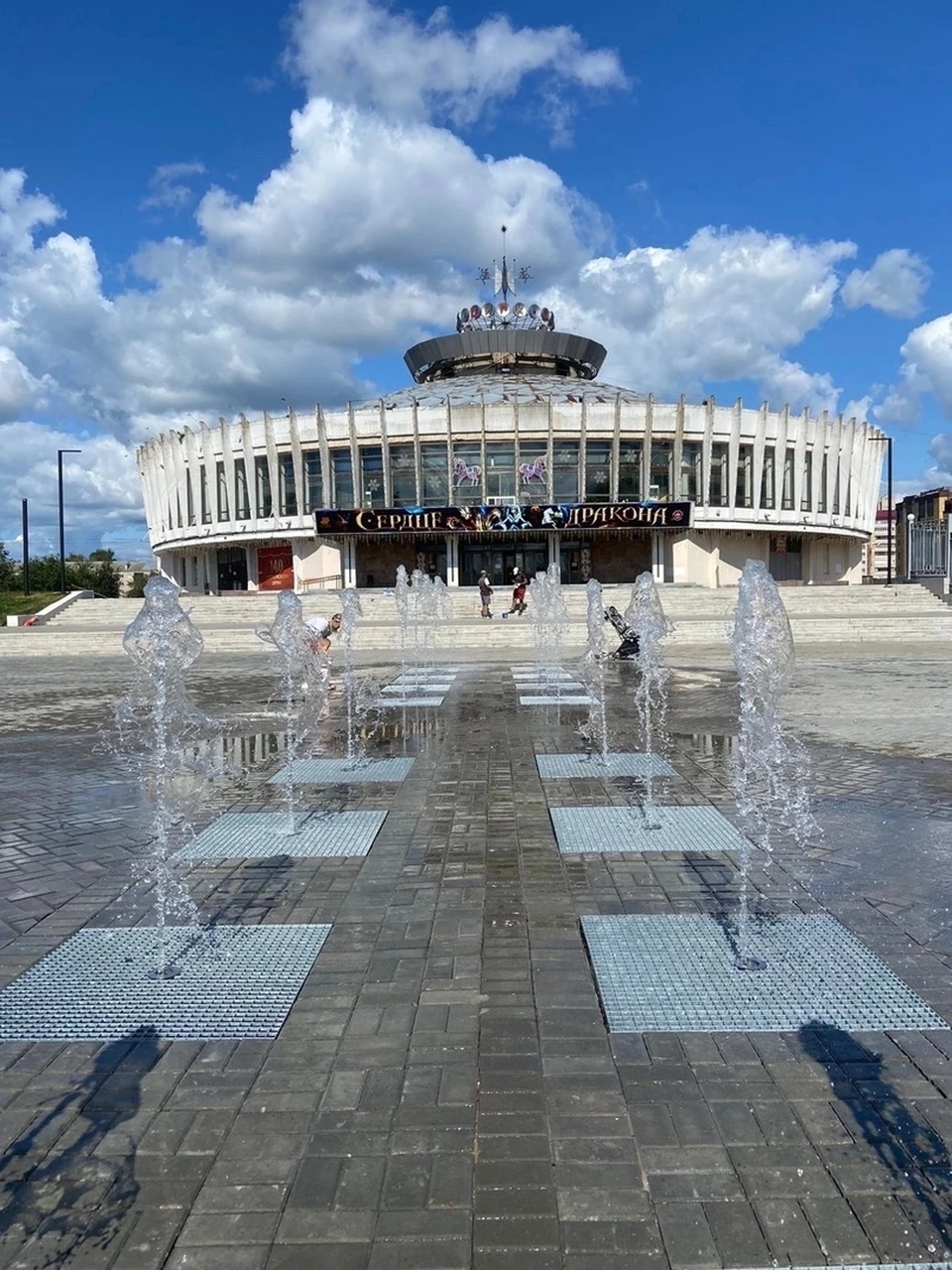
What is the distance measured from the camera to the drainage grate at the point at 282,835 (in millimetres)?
Answer: 6148

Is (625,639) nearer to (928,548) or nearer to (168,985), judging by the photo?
(168,985)

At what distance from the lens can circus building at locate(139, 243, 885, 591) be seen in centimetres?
4722

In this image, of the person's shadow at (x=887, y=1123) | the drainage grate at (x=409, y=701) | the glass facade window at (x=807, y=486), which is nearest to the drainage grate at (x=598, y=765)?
the drainage grate at (x=409, y=701)

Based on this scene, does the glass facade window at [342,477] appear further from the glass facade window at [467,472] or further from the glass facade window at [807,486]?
the glass facade window at [807,486]

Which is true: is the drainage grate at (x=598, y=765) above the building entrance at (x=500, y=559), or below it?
below

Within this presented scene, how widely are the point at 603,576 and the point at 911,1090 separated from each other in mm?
48979

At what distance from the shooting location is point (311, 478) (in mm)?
49812

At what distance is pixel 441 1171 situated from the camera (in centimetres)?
273

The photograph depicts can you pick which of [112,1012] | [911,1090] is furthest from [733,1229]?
[112,1012]

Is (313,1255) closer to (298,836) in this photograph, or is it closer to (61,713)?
(298,836)

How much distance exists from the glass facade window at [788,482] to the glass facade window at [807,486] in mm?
815

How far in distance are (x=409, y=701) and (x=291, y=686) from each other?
3257mm

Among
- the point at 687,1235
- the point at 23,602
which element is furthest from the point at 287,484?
the point at 687,1235

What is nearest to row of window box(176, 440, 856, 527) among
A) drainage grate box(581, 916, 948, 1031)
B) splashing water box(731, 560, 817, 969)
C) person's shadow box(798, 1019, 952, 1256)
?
splashing water box(731, 560, 817, 969)
